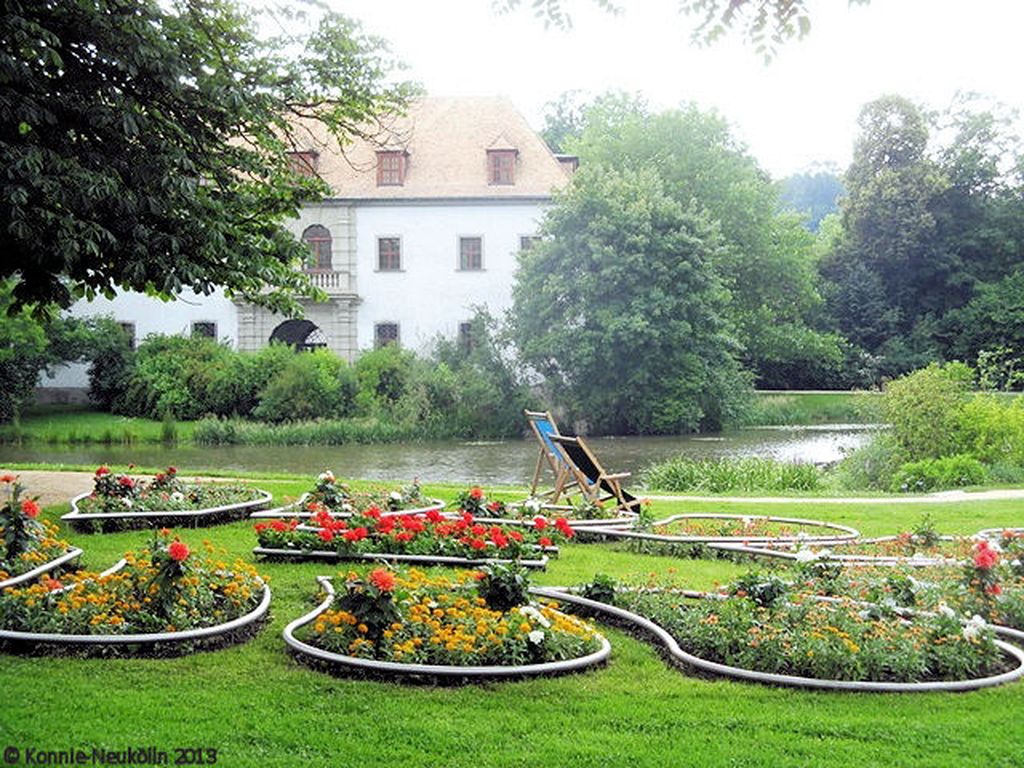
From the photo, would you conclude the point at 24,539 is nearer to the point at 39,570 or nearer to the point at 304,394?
the point at 39,570

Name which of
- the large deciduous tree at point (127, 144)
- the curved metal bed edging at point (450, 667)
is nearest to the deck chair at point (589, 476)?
the large deciduous tree at point (127, 144)

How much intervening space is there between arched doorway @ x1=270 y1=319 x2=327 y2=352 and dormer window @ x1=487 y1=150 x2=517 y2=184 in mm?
8806

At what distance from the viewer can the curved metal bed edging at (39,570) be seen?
6.73 m

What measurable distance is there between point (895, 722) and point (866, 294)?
4548 centimetres

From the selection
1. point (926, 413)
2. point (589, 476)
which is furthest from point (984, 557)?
point (926, 413)

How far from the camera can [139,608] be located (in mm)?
6109

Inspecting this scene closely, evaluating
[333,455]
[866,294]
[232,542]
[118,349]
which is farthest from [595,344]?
[232,542]

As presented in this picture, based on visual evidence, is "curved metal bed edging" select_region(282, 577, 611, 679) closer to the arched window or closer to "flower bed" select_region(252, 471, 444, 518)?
"flower bed" select_region(252, 471, 444, 518)

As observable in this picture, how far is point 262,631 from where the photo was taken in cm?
630

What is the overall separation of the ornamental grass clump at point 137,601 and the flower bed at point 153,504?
10.8 ft

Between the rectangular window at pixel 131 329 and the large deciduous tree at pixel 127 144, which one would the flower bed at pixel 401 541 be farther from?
the rectangular window at pixel 131 329

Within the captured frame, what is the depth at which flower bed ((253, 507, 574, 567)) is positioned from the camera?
27.4 ft

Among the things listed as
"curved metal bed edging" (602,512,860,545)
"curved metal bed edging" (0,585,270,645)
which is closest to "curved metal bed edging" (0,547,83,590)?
"curved metal bed edging" (0,585,270,645)

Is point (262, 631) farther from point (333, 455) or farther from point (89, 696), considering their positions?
point (333, 455)
